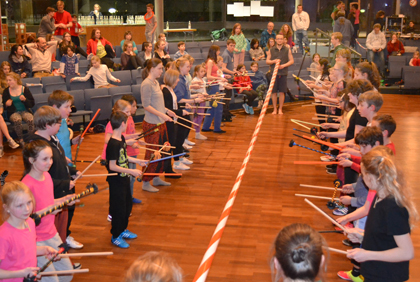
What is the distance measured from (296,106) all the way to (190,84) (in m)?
4.22

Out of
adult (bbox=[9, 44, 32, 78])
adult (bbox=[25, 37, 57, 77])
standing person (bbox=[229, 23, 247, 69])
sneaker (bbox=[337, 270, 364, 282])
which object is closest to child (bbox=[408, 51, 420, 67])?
standing person (bbox=[229, 23, 247, 69])

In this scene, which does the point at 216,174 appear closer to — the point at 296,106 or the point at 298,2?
the point at 296,106

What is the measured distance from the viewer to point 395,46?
13.4 metres

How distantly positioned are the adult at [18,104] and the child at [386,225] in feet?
19.8

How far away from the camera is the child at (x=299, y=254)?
164 centimetres

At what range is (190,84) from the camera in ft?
24.4

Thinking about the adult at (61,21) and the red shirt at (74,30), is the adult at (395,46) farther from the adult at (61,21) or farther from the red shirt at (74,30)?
the adult at (61,21)

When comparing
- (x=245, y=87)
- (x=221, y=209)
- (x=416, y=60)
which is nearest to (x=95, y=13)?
(x=245, y=87)

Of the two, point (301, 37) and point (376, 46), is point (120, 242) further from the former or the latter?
point (376, 46)

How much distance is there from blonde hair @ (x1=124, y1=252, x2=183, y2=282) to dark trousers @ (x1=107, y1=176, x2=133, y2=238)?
2671mm

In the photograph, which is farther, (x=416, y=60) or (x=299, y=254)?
(x=416, y=60)

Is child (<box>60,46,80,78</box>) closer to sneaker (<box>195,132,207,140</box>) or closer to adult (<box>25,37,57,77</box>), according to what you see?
adult (<box>25,37,57,77</box>)

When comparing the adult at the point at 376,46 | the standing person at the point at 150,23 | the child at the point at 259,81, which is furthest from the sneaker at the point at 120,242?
the adult at the point at 376,46

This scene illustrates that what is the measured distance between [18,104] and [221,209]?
13.5ft
